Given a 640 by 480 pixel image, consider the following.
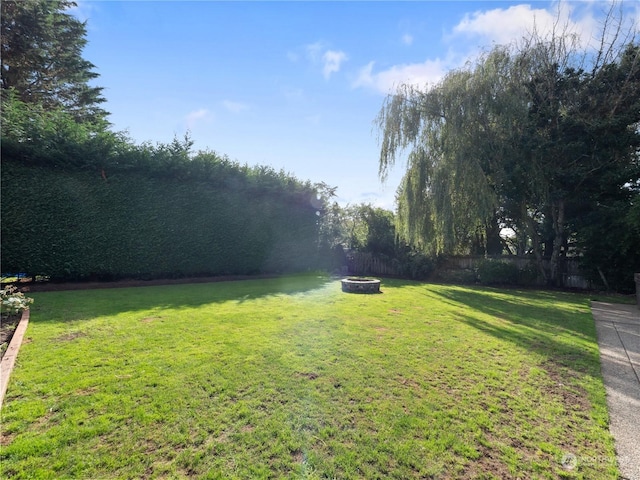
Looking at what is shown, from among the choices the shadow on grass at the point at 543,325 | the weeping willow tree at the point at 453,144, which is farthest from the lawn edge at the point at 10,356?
the weeping willow tree at the point at 453,144

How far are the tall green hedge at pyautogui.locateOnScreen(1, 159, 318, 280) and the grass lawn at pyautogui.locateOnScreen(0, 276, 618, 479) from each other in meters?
4.39

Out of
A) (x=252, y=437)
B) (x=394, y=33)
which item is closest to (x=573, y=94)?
(x=394, y=33)

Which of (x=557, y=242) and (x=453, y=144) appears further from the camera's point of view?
(x=557, y=242)

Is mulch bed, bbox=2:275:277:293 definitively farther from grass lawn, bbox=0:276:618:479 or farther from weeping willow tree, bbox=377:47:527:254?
weeping willow tree, bbox=377:47:527:254

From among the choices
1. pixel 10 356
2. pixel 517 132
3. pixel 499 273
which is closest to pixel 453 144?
pixel 517 132

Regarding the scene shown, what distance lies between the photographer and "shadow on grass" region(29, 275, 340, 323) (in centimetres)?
540

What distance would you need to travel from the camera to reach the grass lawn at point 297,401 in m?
1.96

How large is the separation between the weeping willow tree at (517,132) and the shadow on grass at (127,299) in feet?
24.0

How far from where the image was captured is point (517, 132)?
11570 mm

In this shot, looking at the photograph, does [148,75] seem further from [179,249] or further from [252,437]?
[252,437]

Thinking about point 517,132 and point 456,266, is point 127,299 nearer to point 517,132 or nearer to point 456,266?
point 456,266

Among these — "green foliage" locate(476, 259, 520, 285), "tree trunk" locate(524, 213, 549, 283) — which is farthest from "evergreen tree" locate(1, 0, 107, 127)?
"tree trunk" locate(524, 213, 549, 283)

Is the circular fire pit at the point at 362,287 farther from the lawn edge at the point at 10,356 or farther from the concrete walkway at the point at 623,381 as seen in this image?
the lawn edge at the point at 10,356

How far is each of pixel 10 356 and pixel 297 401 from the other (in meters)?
3.42
